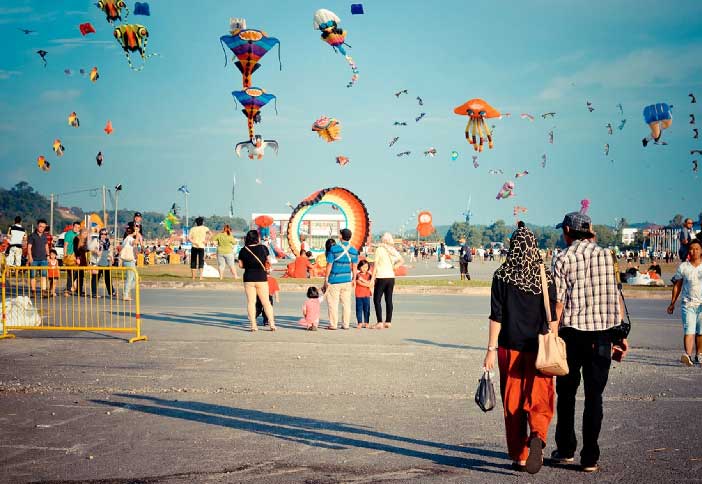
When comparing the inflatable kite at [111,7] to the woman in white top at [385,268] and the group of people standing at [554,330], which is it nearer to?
the woman in white top at [385,268]

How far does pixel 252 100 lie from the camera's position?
89.1ft

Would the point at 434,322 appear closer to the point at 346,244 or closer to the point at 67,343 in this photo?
the point at 346,244

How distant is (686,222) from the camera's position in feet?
64.3

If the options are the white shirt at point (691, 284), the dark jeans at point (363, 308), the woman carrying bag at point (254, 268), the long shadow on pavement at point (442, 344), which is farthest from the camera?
the dark jeans at point (363, 308)

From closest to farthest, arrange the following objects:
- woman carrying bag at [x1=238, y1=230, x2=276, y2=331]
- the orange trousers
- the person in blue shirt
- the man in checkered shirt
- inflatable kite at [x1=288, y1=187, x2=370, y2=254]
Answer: the orange trousers
the man in checkered shirt
woman carrying bag at [x1=238, y1=230, x2=276, y2=331]
the person in blue shirt
inflatable kite at [x1=288, y1=187, x2=370, y2=254]

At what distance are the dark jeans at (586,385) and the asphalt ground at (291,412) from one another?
229 mm

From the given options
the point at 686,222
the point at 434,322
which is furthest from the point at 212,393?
the point at 686,222

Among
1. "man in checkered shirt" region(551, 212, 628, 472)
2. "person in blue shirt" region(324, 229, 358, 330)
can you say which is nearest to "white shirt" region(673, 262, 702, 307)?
"man in checkered shirt" region(551, 212, 628, 472)

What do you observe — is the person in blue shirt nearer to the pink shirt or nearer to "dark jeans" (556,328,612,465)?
the pink shirt

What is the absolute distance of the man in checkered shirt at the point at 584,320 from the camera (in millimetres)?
5414

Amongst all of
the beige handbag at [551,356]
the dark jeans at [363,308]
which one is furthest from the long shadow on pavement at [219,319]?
the beige handbag at [551,356]

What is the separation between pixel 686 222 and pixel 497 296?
53.8 ft

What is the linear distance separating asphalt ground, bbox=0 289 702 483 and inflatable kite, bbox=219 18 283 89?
15.5 meters

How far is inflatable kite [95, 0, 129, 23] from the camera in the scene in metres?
23.1
